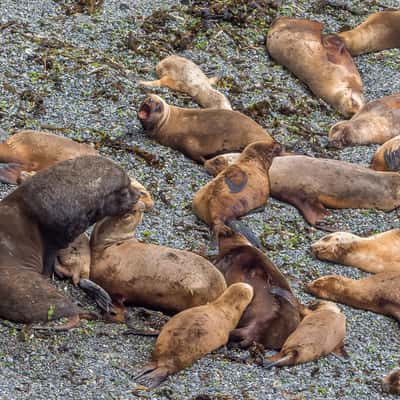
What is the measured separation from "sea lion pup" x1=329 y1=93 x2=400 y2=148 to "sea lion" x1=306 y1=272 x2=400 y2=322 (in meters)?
2.33

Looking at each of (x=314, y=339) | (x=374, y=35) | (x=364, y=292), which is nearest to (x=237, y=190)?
(x=364, y=292)

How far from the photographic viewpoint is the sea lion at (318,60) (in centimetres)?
1051

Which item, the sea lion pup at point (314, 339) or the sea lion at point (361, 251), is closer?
the sea lion pup at point (314, 339)

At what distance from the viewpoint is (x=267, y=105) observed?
32.4ft

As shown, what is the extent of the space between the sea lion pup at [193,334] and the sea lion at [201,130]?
246 cm

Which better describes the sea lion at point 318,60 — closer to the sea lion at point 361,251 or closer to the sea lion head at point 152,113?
the sea lion head at point 152,113

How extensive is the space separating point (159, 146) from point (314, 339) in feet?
9.72

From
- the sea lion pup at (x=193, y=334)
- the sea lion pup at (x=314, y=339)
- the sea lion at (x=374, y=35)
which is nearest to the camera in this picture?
the sea lion pup at (x=193, y=334)

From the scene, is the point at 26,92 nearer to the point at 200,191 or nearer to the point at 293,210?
the point at 200,191

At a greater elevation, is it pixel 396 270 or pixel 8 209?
pixel 8 209

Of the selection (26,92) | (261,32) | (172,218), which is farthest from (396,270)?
(261,32)

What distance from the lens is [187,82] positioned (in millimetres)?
9836

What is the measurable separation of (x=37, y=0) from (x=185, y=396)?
212 inches

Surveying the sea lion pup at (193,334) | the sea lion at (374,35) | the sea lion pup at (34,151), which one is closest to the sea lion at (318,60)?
the sea lion at (374,35)
